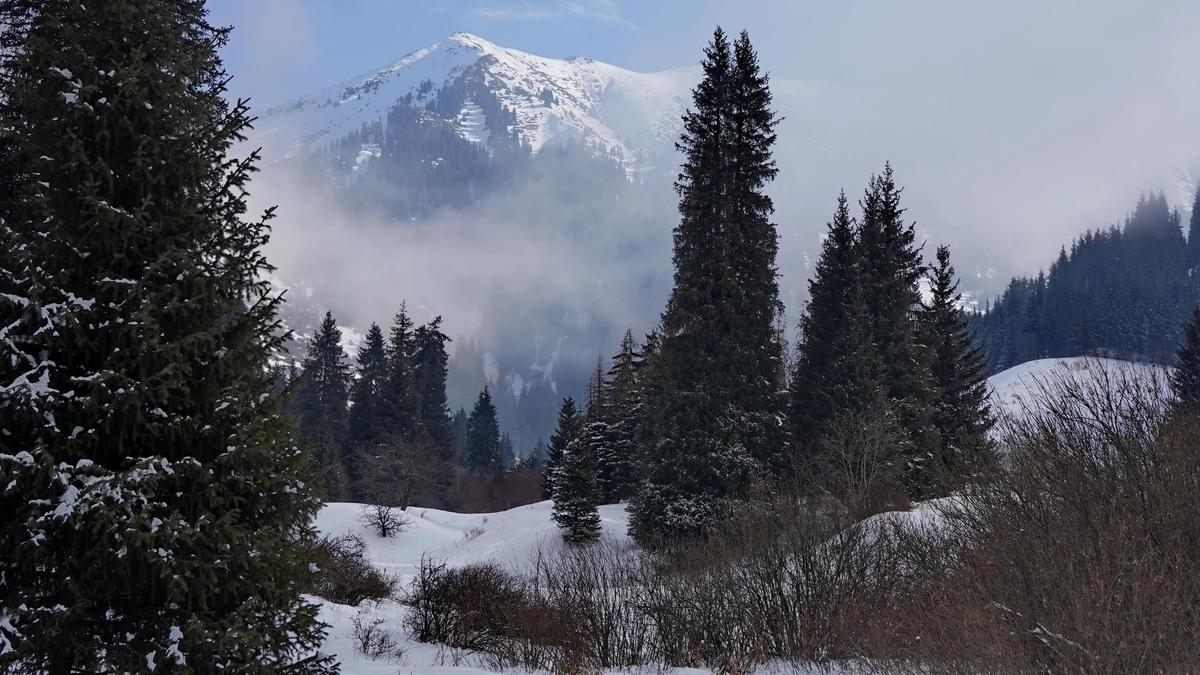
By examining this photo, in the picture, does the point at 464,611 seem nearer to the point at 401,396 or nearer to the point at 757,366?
the point at 757,366

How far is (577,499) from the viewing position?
107 feet

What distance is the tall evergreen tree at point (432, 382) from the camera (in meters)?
68.4

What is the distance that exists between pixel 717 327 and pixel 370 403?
4152 centimetres

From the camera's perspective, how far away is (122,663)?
20.6 ft

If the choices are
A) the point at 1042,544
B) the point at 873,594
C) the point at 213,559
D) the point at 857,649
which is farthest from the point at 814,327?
the point at 213,559

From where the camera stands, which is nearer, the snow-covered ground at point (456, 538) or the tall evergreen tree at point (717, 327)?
the tall evergreen tree at point (717, 327)

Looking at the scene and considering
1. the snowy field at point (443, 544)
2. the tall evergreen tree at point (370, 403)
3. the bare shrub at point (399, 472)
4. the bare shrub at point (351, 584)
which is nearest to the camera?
the snowy field at point (443, 544)

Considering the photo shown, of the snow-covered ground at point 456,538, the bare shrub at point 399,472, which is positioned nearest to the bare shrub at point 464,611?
the snow-covered ground at point 456,538

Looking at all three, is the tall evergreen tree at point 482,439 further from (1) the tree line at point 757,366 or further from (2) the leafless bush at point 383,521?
(1) the tree line at point 757,366

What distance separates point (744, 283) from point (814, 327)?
8529mm

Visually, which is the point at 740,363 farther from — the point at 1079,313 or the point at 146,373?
the point at 1079,313

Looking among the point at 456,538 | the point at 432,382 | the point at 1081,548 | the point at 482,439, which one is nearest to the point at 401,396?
the point at 432,382

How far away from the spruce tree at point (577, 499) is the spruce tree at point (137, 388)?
83.4 ft

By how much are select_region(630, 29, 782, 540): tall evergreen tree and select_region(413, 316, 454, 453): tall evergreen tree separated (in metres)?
42.1
